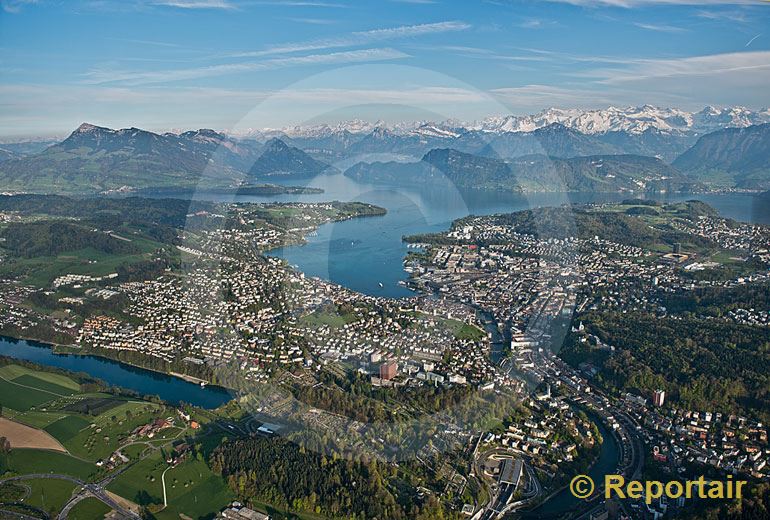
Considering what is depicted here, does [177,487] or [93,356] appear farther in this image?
[93,356]

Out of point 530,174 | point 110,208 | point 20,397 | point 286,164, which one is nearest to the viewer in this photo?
point 20,397

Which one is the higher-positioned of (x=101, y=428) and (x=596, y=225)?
(x=596, y=225)

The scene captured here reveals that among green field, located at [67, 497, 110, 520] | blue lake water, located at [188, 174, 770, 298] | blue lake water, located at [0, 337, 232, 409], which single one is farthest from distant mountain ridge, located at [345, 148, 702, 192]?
green field, located at [67, 497, 110, 520]

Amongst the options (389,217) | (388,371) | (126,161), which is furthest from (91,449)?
(126,161)

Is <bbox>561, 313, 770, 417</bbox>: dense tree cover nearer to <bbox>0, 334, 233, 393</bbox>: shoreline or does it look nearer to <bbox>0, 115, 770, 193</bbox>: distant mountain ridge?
<bbox>0, 334, 233, 393</bbox>: shoreline

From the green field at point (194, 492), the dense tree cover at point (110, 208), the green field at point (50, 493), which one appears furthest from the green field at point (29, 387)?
the dense tree cover at point (110, 208)

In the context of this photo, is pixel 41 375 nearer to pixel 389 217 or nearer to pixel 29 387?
pixel 29 387

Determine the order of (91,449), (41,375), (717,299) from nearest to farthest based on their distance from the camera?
(91,449), (41,375), (717,299)
